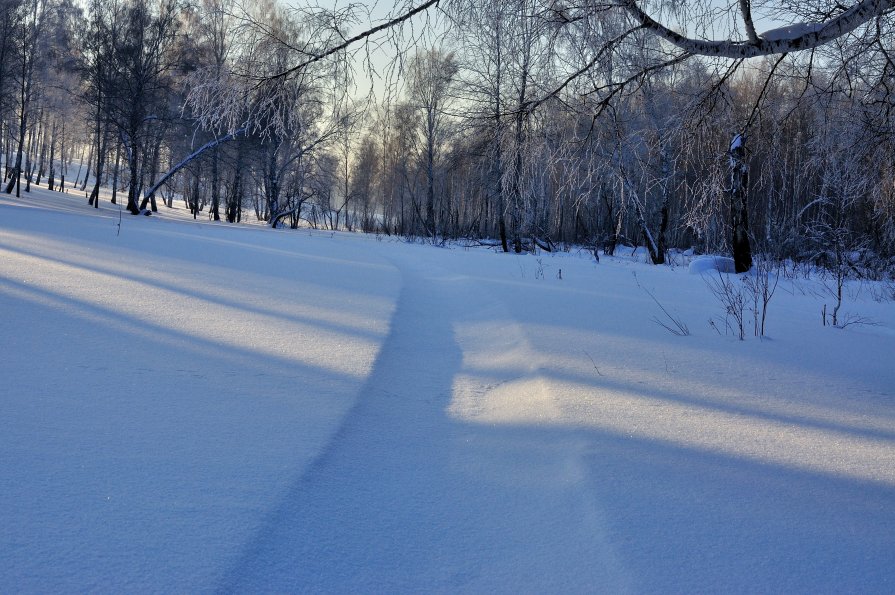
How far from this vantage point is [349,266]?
339 inches

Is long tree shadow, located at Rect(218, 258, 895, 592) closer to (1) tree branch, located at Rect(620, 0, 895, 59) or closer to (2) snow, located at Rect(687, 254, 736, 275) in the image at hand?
(1) tree branch, located at Rect(620, 0, 895, 59)

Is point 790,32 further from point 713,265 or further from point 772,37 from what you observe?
point 713,265

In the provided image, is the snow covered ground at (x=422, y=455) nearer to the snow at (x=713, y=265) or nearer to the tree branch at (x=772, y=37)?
the tree branch at (x=772, y=37)

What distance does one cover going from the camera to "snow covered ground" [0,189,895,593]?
1332 millimetres

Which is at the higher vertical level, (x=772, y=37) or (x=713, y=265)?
(x=772, y=37)

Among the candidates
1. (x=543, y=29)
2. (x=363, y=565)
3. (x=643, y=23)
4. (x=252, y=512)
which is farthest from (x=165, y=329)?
(x=643, y=23)

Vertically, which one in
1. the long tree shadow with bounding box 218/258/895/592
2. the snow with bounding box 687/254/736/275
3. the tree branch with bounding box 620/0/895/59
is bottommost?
the long tree shadow with bounding box 218/258/895/592

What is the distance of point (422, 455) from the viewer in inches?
80.7

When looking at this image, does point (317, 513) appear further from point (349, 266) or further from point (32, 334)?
point (349, 266)

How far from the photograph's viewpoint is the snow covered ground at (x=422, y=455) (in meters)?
1.33

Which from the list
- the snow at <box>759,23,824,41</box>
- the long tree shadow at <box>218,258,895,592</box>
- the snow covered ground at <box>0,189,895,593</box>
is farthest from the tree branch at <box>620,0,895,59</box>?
the long tree shadow at <box>218,258,895,592</box>

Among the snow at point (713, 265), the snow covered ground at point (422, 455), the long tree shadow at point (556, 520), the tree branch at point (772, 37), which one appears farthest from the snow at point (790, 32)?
the snow at point (713, 265)

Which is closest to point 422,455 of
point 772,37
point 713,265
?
point 772,37

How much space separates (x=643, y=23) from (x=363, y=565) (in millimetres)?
3453
